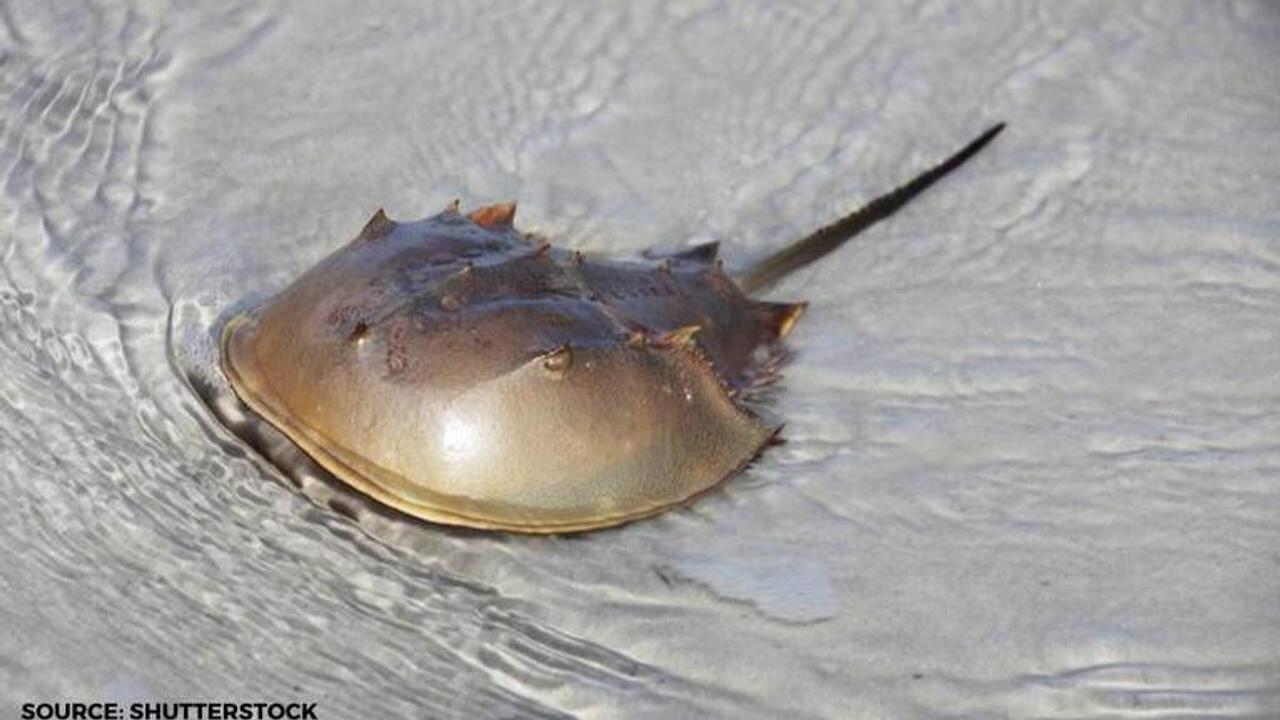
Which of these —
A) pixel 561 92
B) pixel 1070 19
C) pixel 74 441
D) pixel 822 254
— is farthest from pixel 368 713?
pixel 1070 19

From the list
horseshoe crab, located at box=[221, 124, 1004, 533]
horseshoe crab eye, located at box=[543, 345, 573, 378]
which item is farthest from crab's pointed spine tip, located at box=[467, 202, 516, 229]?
horseshoe crab eye, located at box=[543, 345, 573, 378]

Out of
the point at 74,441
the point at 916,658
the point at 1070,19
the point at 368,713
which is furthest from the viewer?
the point at 1070,19

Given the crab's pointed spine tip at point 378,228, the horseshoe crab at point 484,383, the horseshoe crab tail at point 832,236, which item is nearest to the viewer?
the horseshoe crab at point 484,383

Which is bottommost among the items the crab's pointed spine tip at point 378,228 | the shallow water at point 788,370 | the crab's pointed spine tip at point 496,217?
the shallow water at point 788,370

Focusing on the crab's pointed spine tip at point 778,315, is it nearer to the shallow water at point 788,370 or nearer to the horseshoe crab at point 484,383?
the shallow water at point 788,370

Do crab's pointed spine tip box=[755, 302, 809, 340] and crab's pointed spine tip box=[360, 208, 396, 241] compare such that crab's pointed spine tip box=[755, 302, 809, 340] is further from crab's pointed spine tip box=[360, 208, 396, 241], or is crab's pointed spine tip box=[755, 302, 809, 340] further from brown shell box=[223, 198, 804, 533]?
crab's pointed spine tip box=[360, 208, 396, 241]

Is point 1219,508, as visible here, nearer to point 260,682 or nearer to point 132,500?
point 260,682

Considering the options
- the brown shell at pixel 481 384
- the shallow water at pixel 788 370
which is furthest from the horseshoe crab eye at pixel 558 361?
the shallow water at pixel 788 370

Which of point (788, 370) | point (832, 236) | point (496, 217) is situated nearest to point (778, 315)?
point (788, 370)
